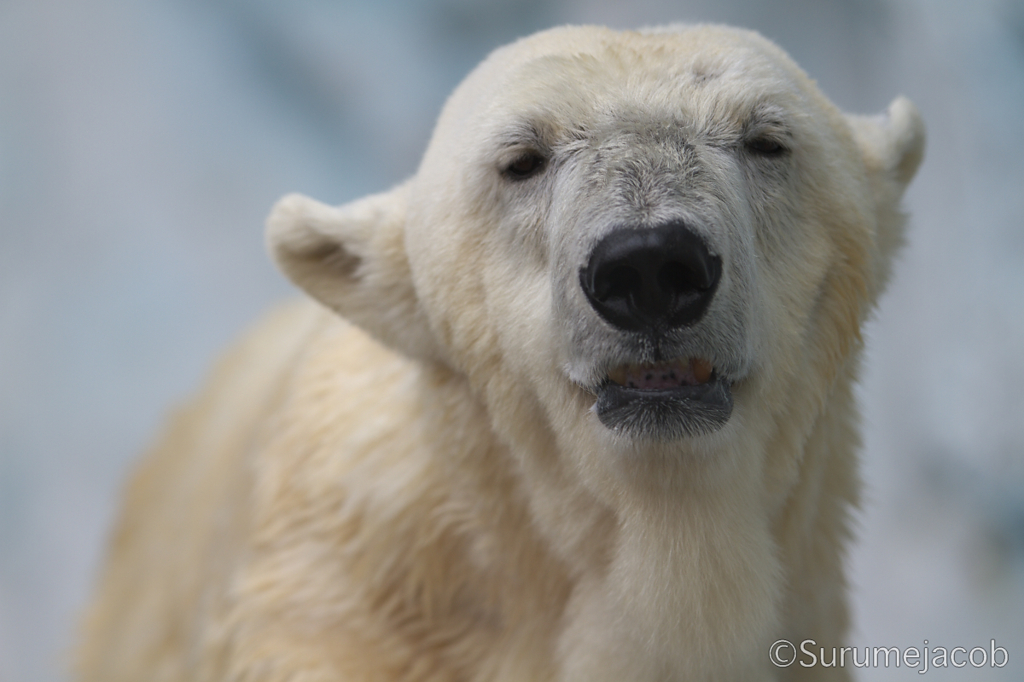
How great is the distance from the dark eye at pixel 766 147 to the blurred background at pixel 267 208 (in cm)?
232

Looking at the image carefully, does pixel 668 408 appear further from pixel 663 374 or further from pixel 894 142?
pixel 894 142

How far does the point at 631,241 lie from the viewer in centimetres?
128

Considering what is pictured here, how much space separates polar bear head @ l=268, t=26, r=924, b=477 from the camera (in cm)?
135

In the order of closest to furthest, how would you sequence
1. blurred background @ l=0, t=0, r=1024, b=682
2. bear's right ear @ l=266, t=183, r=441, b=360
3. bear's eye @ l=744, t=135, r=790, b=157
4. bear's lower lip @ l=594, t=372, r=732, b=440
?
1. bear's lower lip @ l=594, t=372, r=732, b=440
2. bear's eye @ l=744, t=135, r=790, b=157
3. bear's right ear @ l=266, t=183, r=441, b=360
4. blurred background @ l=0, t=0, r=1024, b=682

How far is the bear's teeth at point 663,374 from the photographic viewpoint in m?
1.41

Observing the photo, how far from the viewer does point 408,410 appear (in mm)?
1968

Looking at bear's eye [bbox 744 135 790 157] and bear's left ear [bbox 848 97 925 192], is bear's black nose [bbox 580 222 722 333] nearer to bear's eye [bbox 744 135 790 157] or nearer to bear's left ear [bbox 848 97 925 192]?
bear's eye [bbox 744 135 790 157]

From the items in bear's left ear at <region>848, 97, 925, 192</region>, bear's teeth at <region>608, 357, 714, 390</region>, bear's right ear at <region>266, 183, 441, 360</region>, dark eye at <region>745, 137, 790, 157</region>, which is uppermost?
bear's left ear at <region>848, 97, 925, 192</region>

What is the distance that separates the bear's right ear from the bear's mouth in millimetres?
489

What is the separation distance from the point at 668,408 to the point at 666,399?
0.04ft

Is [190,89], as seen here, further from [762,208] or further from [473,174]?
[762,208]

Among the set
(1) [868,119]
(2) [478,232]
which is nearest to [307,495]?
(2) [478,232]

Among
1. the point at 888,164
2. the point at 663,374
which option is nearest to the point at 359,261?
the point at 663,374

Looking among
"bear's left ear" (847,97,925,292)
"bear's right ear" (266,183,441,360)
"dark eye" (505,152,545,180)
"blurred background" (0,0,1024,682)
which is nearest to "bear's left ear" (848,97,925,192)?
"bear's left ear" (847,97,925,292)
